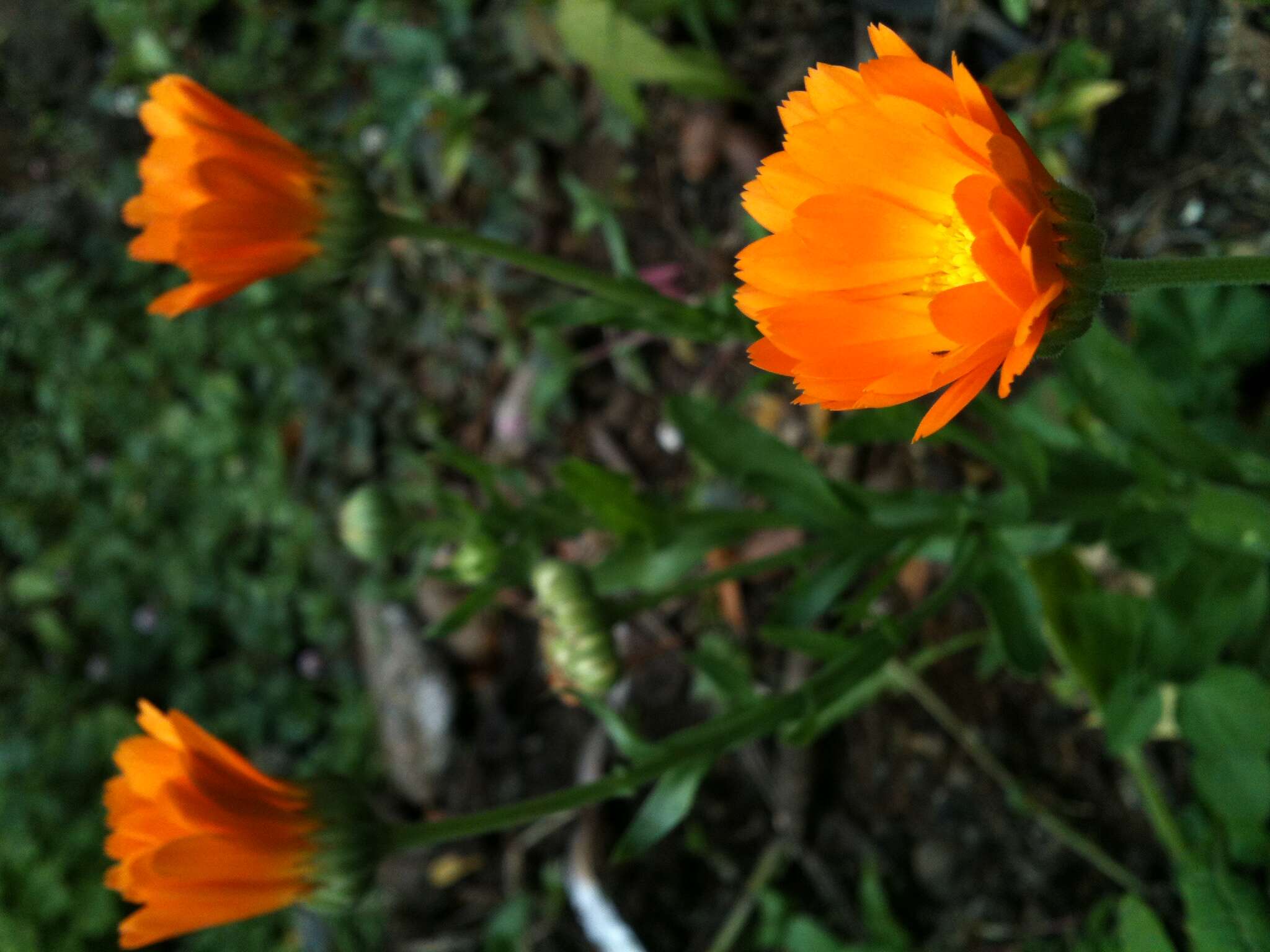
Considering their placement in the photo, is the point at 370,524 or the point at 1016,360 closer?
the point at 1016,360

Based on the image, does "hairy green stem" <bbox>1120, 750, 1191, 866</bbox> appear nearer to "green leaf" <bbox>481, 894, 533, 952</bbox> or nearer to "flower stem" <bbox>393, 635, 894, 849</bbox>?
"flower stem" <bbox>393, 635, 894, 849</bbox>

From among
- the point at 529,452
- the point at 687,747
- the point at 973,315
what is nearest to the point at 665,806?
the point at 687,747

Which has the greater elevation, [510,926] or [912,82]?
[912,82]

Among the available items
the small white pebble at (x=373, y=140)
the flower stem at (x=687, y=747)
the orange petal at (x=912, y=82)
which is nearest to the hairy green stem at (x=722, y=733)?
the flower stem at (x=687, y=747)

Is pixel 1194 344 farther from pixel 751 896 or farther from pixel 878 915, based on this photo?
pixel 751 896

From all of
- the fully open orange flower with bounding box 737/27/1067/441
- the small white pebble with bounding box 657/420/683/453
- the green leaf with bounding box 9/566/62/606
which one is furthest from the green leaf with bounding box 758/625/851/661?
the green leaf with bounding box 9/566/62/606

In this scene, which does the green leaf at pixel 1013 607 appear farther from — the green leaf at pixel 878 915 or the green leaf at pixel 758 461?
the green leaf at pixel 878 915
